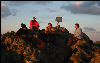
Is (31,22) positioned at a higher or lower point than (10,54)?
higher

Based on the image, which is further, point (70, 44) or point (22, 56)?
point (70, 44)

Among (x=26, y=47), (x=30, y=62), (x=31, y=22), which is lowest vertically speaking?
(x=30, y=62)

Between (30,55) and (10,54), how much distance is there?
5.38 ft

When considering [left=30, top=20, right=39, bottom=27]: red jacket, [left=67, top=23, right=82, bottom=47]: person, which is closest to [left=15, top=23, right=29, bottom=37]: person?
[left=30, top=20, right=39, bottom=27]: red jacket

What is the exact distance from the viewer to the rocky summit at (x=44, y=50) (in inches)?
622

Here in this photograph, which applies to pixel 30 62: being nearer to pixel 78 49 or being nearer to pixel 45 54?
pixel 45 54

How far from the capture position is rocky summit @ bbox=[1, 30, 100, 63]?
15.8m

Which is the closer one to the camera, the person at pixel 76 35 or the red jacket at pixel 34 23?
the person at pixel 76 35

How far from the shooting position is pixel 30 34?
704 inches

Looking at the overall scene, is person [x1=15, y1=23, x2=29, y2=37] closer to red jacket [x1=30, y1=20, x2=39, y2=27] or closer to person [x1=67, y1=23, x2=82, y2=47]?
red jacket [x1=30, y1=20, x2=39, y2=27]

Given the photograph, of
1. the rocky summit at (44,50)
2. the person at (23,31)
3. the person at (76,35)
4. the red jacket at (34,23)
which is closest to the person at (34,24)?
the red jacket at (34,23)

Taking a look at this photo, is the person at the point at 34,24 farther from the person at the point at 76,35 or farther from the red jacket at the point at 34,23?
the person at the point at 76,35

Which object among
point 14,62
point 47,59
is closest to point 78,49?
point 47,59

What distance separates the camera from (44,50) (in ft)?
53.9
